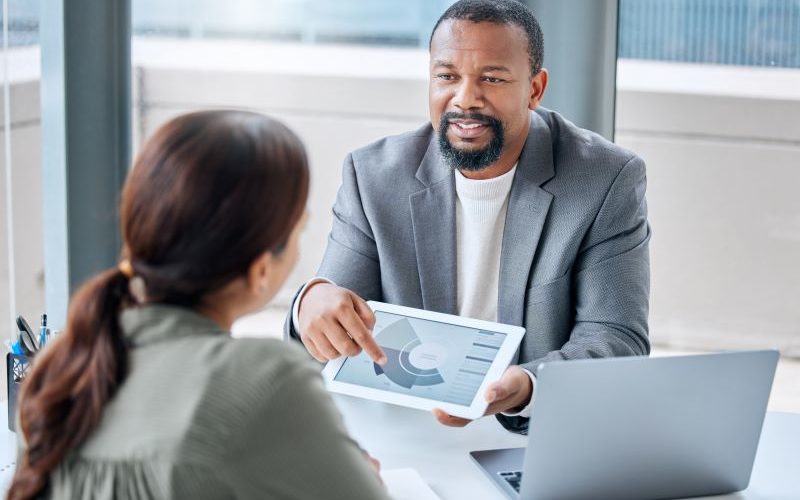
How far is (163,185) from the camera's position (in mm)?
1105

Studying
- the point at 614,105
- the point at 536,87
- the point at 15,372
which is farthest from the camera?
the point at 614,105

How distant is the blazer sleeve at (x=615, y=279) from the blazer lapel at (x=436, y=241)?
0.27m

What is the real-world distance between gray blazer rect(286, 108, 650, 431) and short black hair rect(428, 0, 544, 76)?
0.16 m

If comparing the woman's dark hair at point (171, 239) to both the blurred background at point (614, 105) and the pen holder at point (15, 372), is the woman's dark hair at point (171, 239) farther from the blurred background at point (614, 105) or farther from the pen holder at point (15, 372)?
the blurred background at point (614, 105)

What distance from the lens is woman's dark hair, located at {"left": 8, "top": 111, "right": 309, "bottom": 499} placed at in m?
1.09

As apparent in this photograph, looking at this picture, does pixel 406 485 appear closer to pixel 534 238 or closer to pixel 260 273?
pixel 260 273

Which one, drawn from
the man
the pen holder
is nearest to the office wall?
the man

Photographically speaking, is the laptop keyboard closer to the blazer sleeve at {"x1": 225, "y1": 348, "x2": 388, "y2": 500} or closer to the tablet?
the tablet

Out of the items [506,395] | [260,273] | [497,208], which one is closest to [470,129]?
[497,208]

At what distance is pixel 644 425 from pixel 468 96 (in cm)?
110

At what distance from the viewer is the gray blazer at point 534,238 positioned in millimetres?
2236

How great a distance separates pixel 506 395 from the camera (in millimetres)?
1768

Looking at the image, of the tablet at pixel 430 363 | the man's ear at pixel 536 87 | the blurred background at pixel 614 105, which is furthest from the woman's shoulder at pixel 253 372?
the blurred background at pixel 614 105

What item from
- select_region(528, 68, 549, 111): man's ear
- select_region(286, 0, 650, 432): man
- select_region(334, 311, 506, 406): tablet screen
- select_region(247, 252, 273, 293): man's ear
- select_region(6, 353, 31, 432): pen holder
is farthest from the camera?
select_region(528, 68, 549, 111): man's ear
